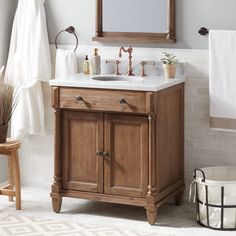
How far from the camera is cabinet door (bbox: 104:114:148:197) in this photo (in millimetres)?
4613

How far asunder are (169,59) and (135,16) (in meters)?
0.41

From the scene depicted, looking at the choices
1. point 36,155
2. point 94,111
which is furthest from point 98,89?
point 36,155

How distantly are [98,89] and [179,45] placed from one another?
74 cm

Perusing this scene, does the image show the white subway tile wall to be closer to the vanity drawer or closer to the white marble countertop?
the white marble countertop

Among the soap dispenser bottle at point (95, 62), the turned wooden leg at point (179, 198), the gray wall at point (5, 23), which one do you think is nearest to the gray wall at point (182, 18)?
the soap dispenser bottle at point (95, 62)

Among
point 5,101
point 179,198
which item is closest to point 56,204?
point 5,101

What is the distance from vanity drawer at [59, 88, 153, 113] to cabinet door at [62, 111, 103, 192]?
8cm

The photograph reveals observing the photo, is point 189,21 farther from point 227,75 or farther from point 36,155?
point 36,155

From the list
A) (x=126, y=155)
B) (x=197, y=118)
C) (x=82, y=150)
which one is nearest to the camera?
(x=126, y=155)

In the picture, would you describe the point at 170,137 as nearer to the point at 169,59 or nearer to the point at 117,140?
the point at 117,140

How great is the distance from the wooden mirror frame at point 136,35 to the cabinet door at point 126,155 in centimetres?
70

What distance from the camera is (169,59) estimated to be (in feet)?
16.3

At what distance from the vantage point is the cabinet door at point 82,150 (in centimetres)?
474

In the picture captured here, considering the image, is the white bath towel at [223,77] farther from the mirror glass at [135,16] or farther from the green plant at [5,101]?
the green plant at [5,101]
